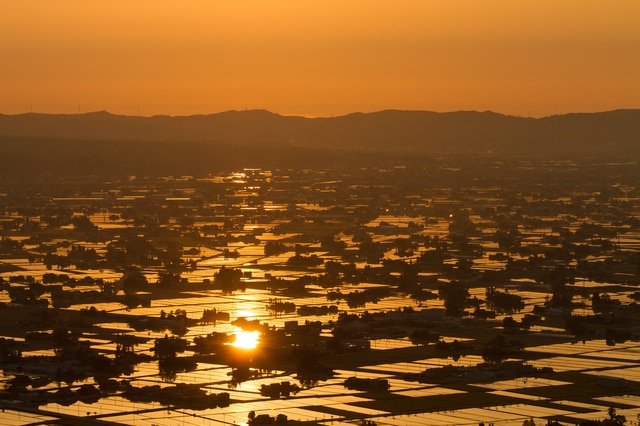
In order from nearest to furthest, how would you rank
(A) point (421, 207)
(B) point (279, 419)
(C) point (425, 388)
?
(B) point (279, 419), (C) point (425, 388), (A) point (421, 207)

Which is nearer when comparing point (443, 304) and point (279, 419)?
point (279, 419)

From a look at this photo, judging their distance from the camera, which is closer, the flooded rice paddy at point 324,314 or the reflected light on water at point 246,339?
the flooded rice paddy at point 324,314

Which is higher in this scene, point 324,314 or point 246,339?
point 324,314

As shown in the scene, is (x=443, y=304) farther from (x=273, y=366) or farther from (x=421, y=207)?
(x=421, y=207)

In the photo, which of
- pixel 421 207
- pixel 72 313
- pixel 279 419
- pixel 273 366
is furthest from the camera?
pixel 421 207

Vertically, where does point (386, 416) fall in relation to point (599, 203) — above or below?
below

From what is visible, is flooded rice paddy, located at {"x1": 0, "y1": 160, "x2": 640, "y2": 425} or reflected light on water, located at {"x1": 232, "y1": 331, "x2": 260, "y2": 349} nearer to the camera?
flooded rice paddy, located at {"x1": 0, "y1": 160, "x2": 640, "y2": 425}

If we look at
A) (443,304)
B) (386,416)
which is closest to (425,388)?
(386,416)

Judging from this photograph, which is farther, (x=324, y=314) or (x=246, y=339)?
(x=324, y=314)
